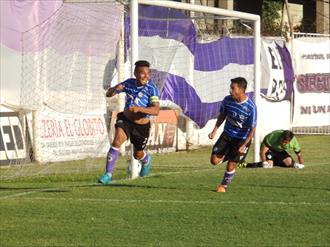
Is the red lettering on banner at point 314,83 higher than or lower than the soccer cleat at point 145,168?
higher

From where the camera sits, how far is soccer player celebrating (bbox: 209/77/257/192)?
13586 millimetres

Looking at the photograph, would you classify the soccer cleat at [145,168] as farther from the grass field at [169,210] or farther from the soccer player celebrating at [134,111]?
the soccer player celebrating at [134,111]

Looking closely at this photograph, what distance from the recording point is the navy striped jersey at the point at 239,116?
1367 cm

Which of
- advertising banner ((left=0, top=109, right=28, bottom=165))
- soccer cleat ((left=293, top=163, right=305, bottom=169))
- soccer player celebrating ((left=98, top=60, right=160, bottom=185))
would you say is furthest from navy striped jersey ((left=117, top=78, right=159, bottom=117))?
advertising banner ((left=0, top=109, right=28, bottom=165))

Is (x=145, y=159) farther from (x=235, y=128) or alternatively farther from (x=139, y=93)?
(x=235, y=128)

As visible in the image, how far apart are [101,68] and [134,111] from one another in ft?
9.55

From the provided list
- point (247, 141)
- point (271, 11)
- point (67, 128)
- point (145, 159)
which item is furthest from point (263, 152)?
point (271, 11)

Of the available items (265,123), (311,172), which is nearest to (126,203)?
(311,172)

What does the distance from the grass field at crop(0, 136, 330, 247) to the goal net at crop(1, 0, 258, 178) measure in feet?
4.61

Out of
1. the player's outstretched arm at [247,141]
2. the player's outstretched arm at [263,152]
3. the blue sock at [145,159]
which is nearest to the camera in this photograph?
the player's outstretched arm at [247,141]

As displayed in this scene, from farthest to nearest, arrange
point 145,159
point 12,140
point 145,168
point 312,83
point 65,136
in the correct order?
point 312,83 → point 65,136 → point 12,140 → point 145,168 → point 145,159

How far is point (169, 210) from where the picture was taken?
37.1ft

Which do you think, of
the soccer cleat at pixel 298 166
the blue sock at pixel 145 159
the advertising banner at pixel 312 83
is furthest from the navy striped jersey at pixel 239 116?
the advertising banner at pixel 312 83

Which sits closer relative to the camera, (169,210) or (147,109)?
(169,210)
